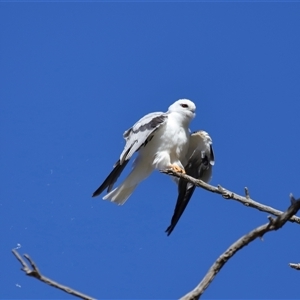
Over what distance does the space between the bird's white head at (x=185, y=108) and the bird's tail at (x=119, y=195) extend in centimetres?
111

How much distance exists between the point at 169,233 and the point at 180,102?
173cm

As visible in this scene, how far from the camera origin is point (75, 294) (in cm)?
243

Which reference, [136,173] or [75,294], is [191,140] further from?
[75,294]

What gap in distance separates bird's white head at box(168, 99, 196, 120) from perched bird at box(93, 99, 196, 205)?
0.08m

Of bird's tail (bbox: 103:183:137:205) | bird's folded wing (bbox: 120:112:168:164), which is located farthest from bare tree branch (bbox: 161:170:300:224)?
bird's tail (bbox: 103:183:137:205)

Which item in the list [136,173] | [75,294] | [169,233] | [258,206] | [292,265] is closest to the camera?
[75,294]

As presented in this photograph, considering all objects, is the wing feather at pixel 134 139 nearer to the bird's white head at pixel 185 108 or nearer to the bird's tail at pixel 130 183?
the bird's tail at pixel 130 183

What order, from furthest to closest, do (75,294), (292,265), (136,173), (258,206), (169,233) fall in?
(136,173) → (169,233) → (258,206) → (292,265) → (75,294)

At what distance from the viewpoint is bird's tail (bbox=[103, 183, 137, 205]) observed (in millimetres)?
7000

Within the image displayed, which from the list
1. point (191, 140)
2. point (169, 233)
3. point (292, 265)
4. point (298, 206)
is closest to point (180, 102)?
point (191, 140)

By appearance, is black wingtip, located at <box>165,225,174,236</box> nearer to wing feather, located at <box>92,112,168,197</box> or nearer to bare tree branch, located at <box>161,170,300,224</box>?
wing feather, located at <box>92,112,168,197</box>

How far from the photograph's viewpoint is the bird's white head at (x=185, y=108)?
7.37 metres

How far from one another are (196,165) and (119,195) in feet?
3.33

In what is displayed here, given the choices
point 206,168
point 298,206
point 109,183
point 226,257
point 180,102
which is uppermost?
point 180,102
